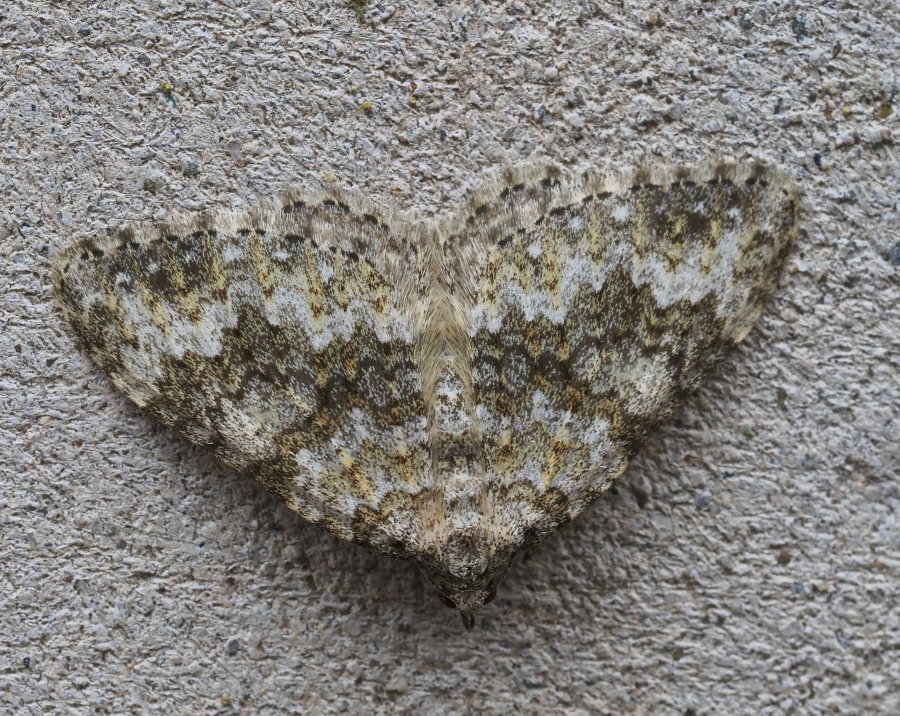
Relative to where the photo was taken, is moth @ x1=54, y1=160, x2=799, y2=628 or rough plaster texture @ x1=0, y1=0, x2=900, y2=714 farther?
rough plaster texture @ x1=0, y1=0, x2=900, y2=714

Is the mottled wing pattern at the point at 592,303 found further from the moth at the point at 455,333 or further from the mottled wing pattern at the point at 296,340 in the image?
the mottled wing pattern at the point at 296,340

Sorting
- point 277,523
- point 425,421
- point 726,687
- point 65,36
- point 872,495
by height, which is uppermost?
point 65,36

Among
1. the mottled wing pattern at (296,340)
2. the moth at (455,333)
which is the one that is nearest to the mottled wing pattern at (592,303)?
the moth at (455,333)

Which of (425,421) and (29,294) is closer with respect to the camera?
(425,421)

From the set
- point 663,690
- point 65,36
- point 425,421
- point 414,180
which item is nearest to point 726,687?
point 663,690

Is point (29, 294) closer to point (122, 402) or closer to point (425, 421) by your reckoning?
point (122, 402)

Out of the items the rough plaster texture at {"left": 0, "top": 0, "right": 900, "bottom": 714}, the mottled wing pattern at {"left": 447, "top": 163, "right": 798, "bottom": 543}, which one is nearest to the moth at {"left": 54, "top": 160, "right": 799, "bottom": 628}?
the mottled wing pattern at {"left": 447, "top": 163, "right": 798, "bottom": 543}

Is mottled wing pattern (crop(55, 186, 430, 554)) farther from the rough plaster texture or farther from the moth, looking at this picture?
the rough plaster texture

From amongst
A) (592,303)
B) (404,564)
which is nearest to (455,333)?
(592,303)
